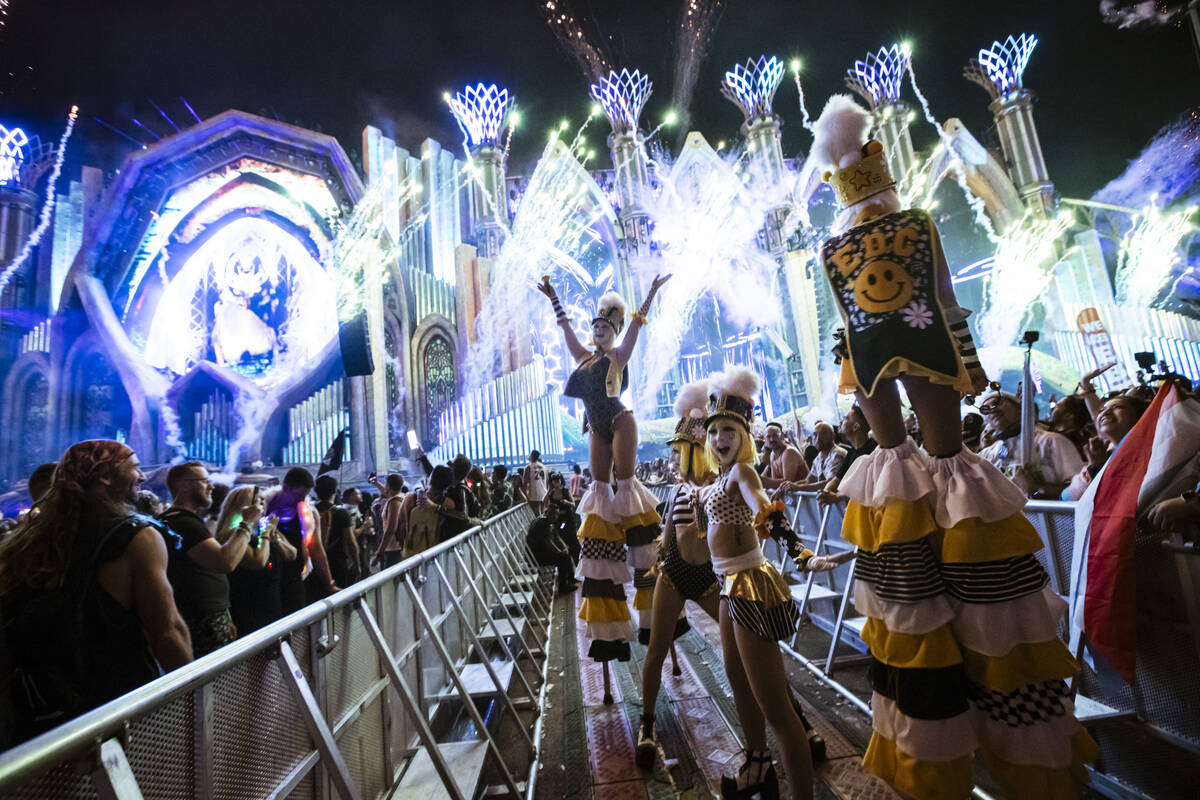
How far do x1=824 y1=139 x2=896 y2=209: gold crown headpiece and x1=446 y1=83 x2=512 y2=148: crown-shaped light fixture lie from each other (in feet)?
73.6

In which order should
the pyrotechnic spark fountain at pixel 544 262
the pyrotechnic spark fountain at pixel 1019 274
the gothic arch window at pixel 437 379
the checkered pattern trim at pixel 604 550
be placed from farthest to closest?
the pyrotechnic spark fountain at pixel 1019 274, the pyrotechnic spark fountain at pixel 544 262, the gothic arch window at pixel 437 379, the checkered pattern trim at pixel 604 550

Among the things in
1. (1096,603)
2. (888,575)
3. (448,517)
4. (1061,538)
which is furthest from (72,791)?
(448,517)

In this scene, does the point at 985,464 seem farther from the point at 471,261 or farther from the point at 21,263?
the point at 21,263

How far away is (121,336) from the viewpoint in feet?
52.5

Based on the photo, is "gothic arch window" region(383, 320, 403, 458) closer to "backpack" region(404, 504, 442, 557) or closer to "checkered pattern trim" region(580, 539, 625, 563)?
"backpack" region(404, 504, 442, 557)

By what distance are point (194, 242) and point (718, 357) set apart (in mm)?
20920

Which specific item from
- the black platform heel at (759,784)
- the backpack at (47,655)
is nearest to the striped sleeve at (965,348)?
the black platform heel at (759,784)

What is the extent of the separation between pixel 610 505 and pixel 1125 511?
259 centimetres

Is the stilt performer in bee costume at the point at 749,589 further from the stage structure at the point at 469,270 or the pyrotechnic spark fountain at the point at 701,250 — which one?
the pyrotechnic spark fountain at the point at 701,250

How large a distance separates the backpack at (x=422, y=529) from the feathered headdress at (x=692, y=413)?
10.1 ft

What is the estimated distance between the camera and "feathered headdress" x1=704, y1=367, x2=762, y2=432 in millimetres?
2605

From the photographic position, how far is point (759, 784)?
2.22m

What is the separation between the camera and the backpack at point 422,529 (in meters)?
5.19

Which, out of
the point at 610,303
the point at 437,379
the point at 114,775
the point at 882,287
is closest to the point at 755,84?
the point at 437,379
